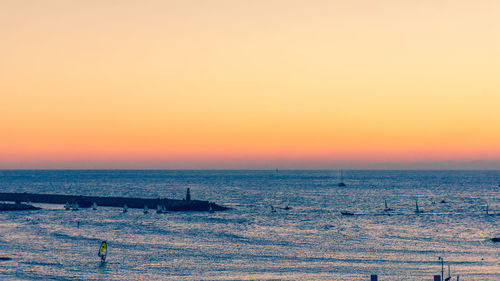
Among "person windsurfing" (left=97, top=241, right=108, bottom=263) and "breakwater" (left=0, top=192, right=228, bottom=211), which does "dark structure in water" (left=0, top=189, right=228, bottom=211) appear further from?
"person windsurfing" (left=97, top=241, right=108, bottom=263)

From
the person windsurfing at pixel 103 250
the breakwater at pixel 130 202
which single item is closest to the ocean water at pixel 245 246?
the person windsurfing at pixel 103 250

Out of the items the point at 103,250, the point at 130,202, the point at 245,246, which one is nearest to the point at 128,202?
the point at 130,202

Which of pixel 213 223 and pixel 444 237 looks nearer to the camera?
pixel 444 237

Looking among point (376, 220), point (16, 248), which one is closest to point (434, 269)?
point (16, 248)

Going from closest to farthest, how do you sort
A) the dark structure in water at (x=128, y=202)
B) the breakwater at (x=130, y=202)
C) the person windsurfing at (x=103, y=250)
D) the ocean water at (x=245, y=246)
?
1. the ocean water at (x=245, y=246)
2. the person windsurfing at (x=103, y=250)
3. the breakwater at (x=130, y=202)
4. the dark structure in water at (x=128, y=202)

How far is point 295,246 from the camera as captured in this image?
69.8 m

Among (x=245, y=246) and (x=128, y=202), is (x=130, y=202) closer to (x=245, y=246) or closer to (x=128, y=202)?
(x=128, y=202)

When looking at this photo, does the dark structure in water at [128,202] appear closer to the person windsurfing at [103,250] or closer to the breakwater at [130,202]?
the breakwater at [130,202]

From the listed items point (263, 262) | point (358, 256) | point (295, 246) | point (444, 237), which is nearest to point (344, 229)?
point (444, 237)

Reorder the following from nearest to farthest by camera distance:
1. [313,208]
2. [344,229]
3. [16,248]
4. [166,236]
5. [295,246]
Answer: [16,248] → [295,246] → [166,236] → [344,229] → [313,208]

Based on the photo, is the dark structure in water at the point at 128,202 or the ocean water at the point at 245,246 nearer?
the ocean water at the point at 245,246

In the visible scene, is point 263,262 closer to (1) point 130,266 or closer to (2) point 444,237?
(1) point 130,266

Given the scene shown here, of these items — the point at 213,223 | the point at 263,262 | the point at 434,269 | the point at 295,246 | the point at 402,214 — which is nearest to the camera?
the point at 434,269

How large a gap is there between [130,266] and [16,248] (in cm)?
1741
